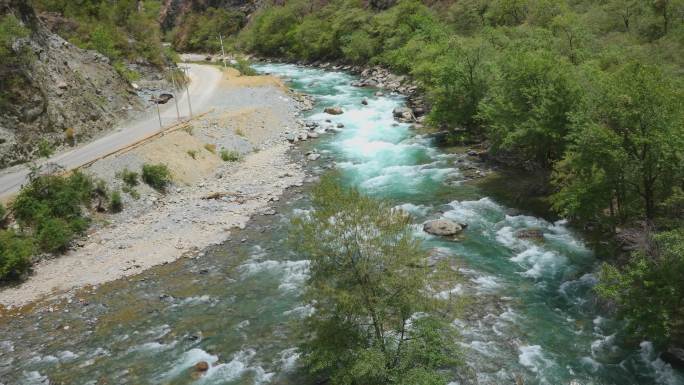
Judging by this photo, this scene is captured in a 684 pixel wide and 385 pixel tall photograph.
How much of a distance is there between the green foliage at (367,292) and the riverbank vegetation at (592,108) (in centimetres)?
641

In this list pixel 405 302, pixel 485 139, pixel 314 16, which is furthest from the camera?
pixel 314 16

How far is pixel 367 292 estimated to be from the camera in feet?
45.6

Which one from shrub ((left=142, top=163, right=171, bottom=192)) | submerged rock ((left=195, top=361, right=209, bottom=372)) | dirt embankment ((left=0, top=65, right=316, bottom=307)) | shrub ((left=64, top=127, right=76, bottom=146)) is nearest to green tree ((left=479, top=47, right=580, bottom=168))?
dirt embankment ((left=0, top=65, right=316, bottom=307))

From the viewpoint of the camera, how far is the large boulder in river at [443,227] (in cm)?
2647

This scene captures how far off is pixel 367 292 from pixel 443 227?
1359 cm

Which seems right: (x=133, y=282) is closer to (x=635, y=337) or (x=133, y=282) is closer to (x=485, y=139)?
(x=635, y=337)

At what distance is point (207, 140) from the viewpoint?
41.8 m

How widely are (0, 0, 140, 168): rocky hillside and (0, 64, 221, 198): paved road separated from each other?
1.21 m

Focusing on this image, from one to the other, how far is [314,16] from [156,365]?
9628 cm

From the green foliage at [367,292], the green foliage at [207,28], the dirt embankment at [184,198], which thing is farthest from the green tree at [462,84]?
the green foliage at [207,28]

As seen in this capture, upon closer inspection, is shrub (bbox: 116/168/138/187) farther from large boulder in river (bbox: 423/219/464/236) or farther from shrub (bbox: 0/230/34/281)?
large boulder in river (bbox: 423/219/464/236)

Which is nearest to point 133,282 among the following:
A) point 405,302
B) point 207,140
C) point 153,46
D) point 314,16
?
point 405,302

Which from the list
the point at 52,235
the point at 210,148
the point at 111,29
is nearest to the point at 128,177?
the point at 52,235

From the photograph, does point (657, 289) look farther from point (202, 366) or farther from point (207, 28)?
point (207, 28)
